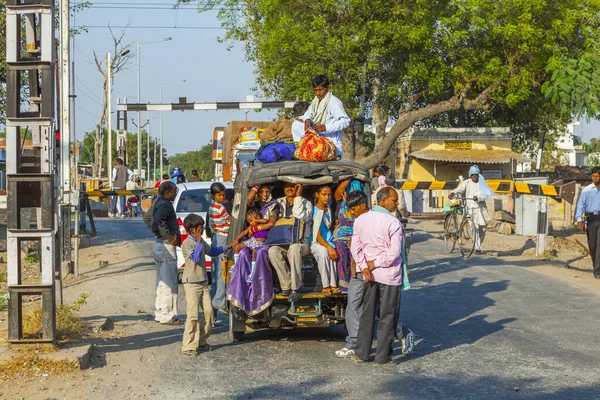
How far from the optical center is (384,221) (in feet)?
28.5

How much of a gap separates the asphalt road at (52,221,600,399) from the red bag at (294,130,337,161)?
210 cm

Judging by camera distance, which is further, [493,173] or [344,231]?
[493,173]

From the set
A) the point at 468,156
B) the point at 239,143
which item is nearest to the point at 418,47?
the point at 468,156

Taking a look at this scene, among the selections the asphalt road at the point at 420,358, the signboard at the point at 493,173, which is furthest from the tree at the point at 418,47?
the asphalt road at the point at 420,358

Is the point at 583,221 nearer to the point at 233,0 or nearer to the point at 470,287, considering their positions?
the point at 470,287

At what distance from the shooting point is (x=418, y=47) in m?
35.9

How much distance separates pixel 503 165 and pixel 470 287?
29229 millimetres

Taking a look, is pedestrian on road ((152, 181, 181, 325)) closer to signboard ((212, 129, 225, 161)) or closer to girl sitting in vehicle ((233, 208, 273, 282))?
girl sitting in vehicle ((233, 208, 273, 282))

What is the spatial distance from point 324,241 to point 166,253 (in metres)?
2.46

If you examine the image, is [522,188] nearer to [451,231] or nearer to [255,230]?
[451,231]

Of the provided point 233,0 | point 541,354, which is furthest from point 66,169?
point 233,0

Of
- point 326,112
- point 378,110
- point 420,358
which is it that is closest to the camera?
point 420,358

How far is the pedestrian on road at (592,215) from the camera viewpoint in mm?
15336

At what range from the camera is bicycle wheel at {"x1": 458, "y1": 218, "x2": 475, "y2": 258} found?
726 inches
